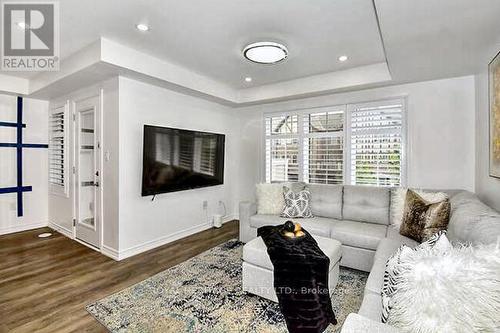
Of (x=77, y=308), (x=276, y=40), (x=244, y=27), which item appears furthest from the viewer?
A: (x=276, y=40)

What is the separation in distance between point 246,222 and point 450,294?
2.89 meters

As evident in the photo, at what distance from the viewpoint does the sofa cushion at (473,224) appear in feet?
4.88

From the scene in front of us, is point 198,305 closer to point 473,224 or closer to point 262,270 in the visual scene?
point 262,270

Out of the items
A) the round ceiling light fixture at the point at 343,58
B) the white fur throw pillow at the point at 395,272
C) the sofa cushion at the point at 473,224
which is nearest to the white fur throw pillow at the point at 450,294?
the white fur throw pillow at the point at 395,272

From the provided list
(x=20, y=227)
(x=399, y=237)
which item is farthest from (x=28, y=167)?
(x=399, y=237)

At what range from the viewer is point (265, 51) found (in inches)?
111

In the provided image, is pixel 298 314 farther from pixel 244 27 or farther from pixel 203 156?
pixel 203 156

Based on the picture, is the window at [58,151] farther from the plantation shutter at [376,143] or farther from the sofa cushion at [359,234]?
the plantation shutter at [376,143]

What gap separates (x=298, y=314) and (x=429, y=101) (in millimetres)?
3328

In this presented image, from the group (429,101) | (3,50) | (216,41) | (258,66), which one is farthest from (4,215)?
(429,101)

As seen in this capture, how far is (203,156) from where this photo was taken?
4340 millimetres

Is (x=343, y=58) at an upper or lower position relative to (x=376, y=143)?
upper

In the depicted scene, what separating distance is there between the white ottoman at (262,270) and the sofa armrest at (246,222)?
123 centimetres

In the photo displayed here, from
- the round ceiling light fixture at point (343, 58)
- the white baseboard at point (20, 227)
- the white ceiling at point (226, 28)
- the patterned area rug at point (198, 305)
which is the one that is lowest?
the patterned area rug at point (198, 305)
